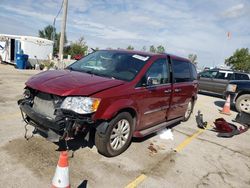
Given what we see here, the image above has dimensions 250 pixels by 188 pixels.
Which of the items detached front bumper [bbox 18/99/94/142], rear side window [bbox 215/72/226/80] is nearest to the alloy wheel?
detached front bumper [bbox 18/99/94/142]

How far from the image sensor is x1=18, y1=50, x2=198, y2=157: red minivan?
3676 mm

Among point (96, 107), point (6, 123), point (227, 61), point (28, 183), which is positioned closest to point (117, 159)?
point (96, 107)

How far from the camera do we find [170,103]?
570 centimetres

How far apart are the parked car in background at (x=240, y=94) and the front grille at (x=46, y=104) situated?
8.28 metres

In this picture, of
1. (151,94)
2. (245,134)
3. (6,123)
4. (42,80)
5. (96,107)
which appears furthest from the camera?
(245,134)

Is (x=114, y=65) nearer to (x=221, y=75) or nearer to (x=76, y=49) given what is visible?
(x=221, y=75)

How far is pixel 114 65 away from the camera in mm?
4879

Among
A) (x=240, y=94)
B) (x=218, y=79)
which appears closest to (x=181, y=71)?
(x=240, y=94)

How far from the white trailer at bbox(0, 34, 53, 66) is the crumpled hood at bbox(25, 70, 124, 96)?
15.7 metres

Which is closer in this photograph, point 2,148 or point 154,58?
point 2,148

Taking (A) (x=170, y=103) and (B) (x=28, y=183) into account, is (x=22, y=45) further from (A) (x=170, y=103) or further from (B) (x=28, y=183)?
(B) (x=28, y=183)

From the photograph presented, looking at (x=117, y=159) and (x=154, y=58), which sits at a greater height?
(x=154, y=58)

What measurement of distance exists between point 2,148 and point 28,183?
1204mm

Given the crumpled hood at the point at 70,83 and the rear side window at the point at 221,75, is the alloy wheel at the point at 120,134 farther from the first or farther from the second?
the rear side window at the point at 221,75
